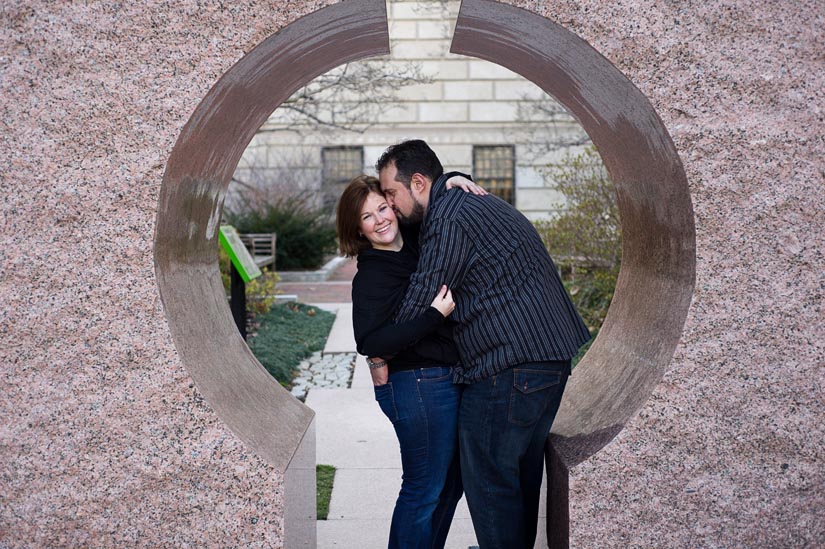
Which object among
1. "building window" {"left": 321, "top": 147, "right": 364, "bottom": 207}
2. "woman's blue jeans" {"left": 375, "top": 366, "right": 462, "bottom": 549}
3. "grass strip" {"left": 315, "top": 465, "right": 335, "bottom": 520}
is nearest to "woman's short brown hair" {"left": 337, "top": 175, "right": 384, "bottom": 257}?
"woman's blue jeans" {"left": 375, "top": 366, "right": 462, "bottom": 549}

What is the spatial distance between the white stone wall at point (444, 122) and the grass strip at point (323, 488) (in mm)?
16501

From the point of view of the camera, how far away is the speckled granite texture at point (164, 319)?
310 centimetres

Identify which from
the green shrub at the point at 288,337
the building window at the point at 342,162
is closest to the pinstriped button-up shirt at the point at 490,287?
the green shrub at the point at 288,337

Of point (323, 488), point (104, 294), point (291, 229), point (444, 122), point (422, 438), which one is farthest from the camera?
point (444, 122)

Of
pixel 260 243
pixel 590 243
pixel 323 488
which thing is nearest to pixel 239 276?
pixel 323 488

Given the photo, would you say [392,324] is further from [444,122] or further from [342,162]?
[342,162]

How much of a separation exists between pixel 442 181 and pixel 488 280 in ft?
1.67

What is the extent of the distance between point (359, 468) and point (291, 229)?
12.1m

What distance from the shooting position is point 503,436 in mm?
3232

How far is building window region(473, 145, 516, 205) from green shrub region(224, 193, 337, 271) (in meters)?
6.50

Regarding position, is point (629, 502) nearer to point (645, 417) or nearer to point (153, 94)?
point (645, 417)

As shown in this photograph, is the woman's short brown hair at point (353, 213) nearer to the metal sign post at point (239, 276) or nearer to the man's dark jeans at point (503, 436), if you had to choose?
the man's dark jeans at point (503, 436)

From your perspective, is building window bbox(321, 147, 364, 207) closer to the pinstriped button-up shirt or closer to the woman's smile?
the woman's smile

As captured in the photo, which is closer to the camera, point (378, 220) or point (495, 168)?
point (378, 220)
